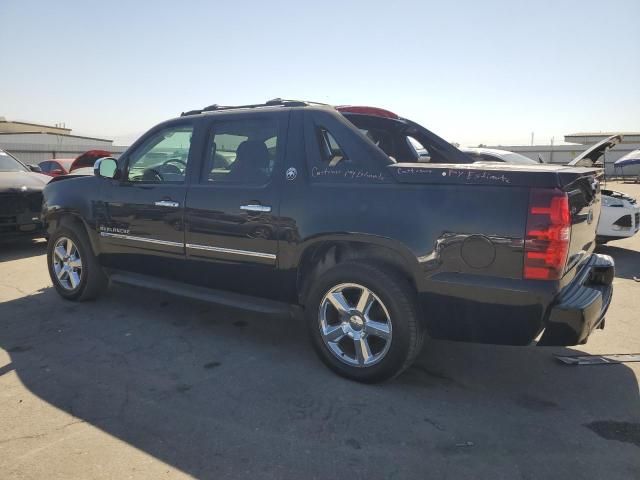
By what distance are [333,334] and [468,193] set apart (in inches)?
53.1

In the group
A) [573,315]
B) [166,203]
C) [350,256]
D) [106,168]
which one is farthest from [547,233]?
[106,168]

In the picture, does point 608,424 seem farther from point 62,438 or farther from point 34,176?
point 34,176

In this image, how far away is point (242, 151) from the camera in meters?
3.98

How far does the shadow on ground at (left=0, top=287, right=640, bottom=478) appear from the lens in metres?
2.56

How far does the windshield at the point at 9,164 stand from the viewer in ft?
28.6

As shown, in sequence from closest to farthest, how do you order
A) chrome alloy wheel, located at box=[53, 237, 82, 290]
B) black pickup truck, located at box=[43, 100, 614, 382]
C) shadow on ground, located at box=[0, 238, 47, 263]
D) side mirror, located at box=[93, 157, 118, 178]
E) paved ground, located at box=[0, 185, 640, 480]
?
1. paved ground, located at box=[0, 185, 640, 480]
2. black pickup truck, located at box=[43, 100, 614, 382]
3. side mirror, located at box=[93, 157, 118, 178]
4. chrome alloy wheel, located at box=[53, 237, 82, 290]
5. shadow on ground, located at box=[0, 238, 47, 263]

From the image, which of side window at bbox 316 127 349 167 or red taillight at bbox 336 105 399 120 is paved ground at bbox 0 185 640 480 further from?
red taillight at bbox 336 105 399 120

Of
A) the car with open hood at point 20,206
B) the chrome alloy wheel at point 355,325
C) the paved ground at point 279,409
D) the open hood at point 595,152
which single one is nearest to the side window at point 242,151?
the chrome alloy wheel at point 355,325

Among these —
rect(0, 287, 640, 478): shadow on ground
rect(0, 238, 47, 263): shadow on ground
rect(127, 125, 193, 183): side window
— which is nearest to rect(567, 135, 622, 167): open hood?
rect(0, 287, 640, 478): shadow on ground

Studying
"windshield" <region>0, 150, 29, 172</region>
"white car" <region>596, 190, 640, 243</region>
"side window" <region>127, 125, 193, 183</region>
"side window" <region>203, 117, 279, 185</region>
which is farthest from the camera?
"windshield" <region>0, 150, 29, 172</region>

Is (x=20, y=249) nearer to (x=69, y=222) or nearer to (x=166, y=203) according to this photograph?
(x=69, y=222)

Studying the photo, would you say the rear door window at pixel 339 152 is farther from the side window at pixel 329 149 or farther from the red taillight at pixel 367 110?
the red taillight at pixel 367 110

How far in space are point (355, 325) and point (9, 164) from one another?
8.24 m

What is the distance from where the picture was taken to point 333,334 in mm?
3490
